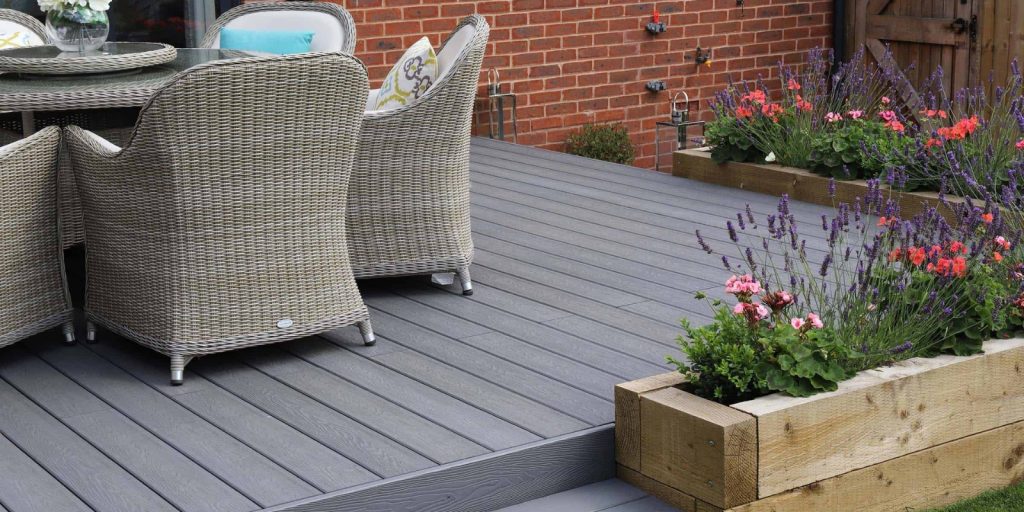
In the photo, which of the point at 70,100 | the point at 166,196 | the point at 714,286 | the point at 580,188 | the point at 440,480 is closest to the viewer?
the point at 440,480

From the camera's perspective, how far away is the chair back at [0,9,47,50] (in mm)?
5207

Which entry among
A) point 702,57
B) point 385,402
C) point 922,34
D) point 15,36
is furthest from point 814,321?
point 922,34

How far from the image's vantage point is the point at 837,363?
109 inches

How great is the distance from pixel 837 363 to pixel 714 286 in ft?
4.26

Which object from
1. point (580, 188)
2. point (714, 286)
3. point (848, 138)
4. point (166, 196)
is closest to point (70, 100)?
point (166, 196)

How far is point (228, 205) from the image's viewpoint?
321 centimetres

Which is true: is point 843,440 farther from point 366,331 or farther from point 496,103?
point 496,103

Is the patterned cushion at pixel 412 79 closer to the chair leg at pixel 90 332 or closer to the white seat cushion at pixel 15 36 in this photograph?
the chair leg at pixel 90 332

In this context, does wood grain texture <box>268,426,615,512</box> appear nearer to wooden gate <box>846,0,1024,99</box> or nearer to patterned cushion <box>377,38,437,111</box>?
patterned cushion <box>377,38,437,111</box>

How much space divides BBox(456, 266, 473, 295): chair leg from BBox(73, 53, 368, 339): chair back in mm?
633

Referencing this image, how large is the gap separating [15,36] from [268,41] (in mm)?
1032

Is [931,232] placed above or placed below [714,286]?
above

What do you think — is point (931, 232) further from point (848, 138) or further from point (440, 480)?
point (848, 138)

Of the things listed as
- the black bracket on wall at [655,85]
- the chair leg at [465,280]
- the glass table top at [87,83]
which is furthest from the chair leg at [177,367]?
the black bracket on wall at [655,85]
